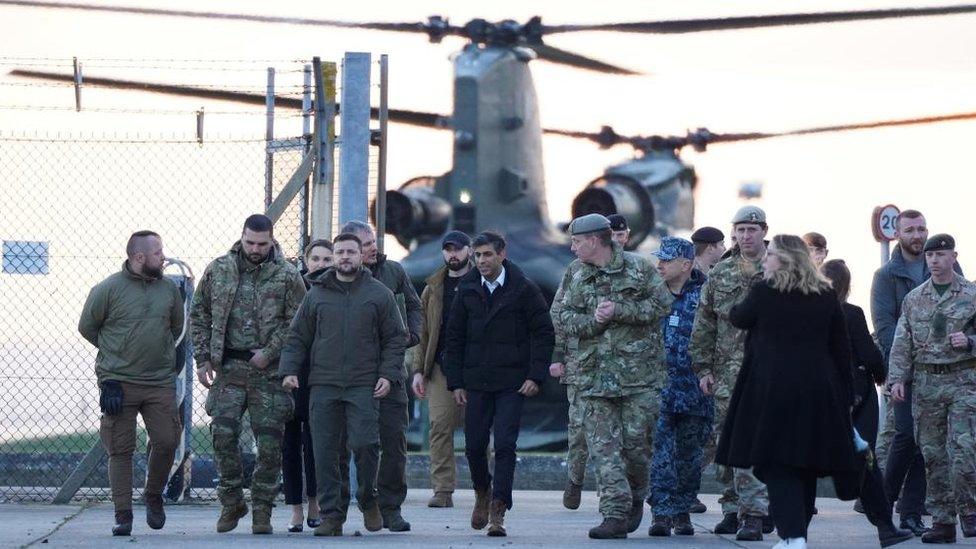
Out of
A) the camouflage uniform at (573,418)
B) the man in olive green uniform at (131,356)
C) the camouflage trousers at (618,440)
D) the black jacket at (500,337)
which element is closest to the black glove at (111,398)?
the man in olive green uniform at (131,356)

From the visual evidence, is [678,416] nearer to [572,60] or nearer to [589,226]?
[589,226]

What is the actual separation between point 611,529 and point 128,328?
9.40 ft

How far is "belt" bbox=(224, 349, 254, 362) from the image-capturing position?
1070 centimetres

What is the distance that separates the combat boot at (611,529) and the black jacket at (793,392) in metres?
1.41

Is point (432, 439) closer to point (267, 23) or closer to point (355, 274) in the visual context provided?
point (355, 274)

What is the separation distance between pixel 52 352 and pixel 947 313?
586 cm

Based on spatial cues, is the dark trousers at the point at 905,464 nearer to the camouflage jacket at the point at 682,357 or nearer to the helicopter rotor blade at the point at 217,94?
the camouflage jacket at the point at 682,357

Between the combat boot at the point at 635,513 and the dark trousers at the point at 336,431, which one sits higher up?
the dark trousers at the point at 336,431

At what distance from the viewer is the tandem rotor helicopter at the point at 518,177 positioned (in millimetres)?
26078

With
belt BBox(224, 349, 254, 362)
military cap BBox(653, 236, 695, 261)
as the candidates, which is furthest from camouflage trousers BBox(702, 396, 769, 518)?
belt BBox(224, 349, 254, 362)

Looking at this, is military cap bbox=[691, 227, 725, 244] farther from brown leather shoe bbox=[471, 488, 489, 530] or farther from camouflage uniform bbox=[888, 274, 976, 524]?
brown leather shoe bbox=[471, 488, 489, 530]

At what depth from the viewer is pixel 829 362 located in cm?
935

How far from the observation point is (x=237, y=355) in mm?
10711

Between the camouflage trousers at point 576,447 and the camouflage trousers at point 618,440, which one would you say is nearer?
the camouflage trousers at point 618,440
